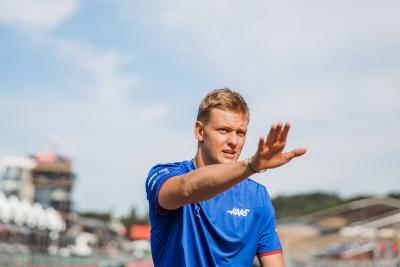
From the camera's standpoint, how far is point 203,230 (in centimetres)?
413

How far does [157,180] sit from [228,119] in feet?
1.93

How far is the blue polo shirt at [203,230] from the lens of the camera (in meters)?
4.09

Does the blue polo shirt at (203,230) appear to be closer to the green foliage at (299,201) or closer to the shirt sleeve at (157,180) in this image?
the shirt sleeve at (157,180)

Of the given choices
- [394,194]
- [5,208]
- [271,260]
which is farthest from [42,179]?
[271,260]

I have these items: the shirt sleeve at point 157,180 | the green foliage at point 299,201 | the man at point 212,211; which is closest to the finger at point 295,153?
the man at point 212,211

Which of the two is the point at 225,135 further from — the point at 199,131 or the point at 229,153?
the point at 199,131

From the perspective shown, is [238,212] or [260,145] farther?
[238,212]

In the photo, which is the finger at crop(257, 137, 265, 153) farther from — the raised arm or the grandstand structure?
the grandstand structure

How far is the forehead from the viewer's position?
13.1 ft

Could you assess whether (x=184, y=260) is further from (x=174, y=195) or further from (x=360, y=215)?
(x=360, y=215)

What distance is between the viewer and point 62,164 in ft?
428

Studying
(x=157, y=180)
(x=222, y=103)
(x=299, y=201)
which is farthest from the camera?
(x=299, y=201)

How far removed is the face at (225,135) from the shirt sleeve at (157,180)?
28 centimetres

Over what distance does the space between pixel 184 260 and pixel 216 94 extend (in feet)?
3.58
